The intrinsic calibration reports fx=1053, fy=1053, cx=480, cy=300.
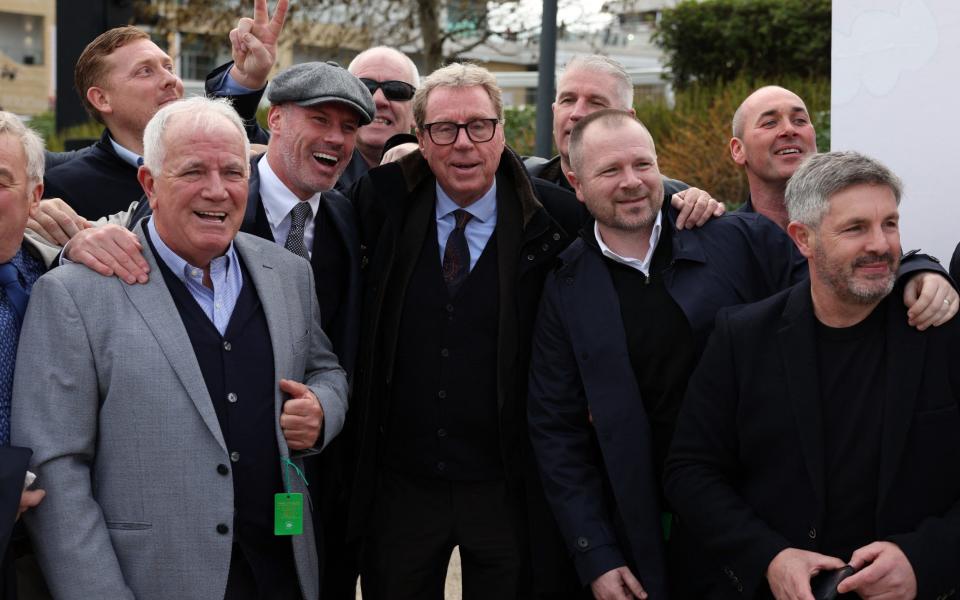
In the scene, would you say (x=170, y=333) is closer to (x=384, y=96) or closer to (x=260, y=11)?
(x=260, y=11)

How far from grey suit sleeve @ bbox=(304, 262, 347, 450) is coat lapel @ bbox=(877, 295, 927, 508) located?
1.76 meters

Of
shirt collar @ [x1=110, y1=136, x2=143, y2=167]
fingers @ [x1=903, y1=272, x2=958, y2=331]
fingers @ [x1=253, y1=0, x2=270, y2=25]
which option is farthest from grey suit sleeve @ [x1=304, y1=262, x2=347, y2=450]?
fingers @ [x1=903, y1=272, x2=958, y2=331]

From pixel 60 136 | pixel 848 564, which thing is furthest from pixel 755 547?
pixel 60 136

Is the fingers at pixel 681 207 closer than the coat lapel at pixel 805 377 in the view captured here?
No

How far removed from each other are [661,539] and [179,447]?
1705 mm

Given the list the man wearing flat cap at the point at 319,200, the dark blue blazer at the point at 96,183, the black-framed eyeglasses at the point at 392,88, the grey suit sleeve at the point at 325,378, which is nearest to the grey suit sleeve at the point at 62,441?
the grey suit sleeve at the point at 325,378

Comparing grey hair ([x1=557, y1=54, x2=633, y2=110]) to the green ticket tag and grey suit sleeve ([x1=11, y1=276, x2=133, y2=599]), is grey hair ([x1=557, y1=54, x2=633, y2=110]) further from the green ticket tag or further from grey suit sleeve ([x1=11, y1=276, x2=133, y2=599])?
grey suit sleeve ([x1=11, y1=276, x2=133, y2=599])

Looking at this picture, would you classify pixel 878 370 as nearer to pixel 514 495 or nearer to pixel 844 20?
pixel 514 495

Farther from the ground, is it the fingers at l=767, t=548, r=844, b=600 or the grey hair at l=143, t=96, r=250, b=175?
the grey hair at l=143, t=96, r=250, b=175

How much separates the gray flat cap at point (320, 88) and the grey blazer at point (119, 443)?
1.21m

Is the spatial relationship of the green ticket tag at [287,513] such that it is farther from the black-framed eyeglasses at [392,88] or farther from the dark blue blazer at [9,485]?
the black-framed eyeglasses at [392,88]

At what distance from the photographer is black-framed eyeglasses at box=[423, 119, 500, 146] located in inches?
165

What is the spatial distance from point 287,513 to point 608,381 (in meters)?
1.21

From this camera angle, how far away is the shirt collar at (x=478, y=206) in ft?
14.1
